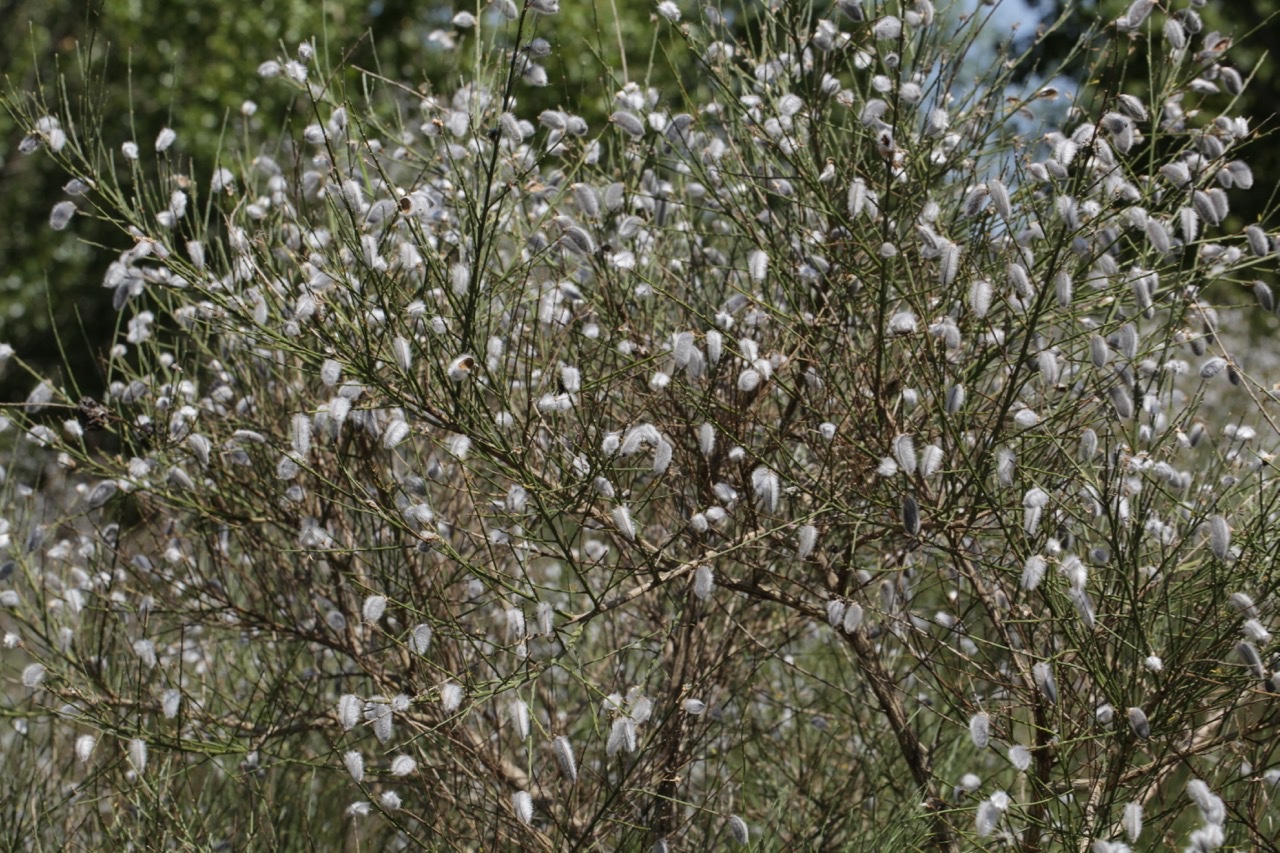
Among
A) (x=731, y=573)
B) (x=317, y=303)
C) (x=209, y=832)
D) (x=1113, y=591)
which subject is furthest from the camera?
(x=731, y=573)

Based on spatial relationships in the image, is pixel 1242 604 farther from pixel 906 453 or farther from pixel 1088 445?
pixel 906 453

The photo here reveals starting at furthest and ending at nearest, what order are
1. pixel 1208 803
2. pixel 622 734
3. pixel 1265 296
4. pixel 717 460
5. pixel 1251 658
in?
1. pixel 717 460
2. pixel 1265 296
3. pixel 622 734
4. pixel 1251 658
5. pixel 1208 803

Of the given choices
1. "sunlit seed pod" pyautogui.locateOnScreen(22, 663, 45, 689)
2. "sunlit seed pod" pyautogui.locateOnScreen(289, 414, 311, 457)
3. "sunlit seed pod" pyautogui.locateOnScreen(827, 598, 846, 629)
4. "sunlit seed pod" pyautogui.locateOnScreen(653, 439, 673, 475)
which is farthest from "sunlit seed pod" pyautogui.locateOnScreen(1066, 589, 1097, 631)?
"sunlit seed pod" pyautogui.locateOnScreen(22, 663, 45, 689)

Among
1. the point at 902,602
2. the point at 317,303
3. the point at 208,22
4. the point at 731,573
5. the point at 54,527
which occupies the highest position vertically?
the point at 317,303

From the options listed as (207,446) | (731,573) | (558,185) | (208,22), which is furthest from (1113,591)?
(208,22)

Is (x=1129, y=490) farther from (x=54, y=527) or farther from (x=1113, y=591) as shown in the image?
(x=54, y=527)

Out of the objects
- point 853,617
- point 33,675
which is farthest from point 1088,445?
point 33,675

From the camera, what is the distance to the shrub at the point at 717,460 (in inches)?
93.4

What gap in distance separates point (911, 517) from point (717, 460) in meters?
0.60

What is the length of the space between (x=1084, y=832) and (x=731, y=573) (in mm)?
1037

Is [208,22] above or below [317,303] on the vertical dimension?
below

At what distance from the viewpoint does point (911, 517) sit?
237 cm

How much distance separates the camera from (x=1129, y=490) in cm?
254

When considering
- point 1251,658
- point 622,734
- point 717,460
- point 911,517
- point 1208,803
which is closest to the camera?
point 1208,803
